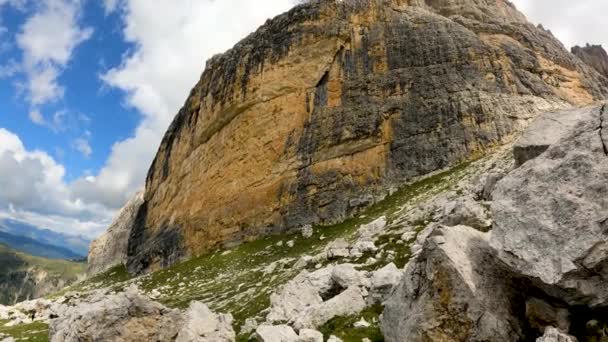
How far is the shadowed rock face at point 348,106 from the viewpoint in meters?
61.4

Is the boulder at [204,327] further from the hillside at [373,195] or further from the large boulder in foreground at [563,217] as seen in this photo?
the large boulder in foreground at [563,217]

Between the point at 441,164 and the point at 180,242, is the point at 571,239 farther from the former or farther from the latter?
the point at 180,242

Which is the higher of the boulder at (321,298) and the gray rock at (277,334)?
the boulder at (321,298)

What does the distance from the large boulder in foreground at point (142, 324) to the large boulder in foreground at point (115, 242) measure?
11509cm

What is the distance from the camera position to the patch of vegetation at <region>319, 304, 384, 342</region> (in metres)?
16.8

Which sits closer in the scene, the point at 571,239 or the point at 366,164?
the point at 571,239

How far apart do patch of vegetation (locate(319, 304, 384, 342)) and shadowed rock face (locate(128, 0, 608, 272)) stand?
4134 centimetres

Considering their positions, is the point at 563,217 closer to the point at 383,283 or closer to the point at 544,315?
the point at 544,315

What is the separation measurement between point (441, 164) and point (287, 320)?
42.1m

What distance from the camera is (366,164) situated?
63.1 meters

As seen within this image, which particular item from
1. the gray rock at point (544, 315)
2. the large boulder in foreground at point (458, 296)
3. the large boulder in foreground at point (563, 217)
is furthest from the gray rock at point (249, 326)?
the large boulder in foreground at point (563, 217)

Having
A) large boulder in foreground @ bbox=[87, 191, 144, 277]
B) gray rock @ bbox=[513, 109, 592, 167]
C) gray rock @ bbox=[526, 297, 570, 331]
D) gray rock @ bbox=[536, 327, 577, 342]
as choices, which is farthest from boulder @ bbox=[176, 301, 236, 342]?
large boulder in foreground @ bbox=[87, 191, 144, 277]

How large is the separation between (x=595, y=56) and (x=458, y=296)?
13304 centimetres

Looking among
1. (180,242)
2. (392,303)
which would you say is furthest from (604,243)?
(180,242)
